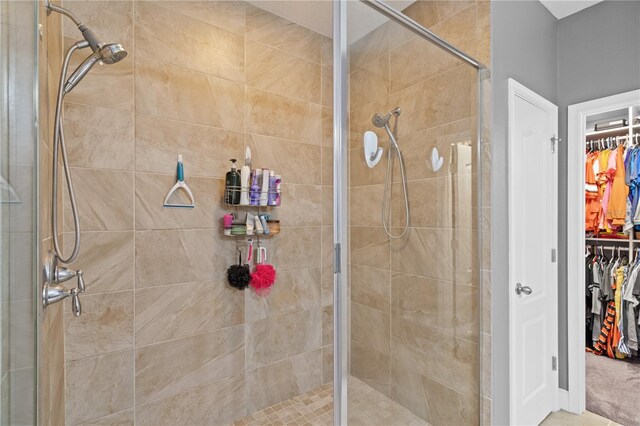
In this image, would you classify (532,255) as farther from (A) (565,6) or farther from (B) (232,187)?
(B) (232,187)

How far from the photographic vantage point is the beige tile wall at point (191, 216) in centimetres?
171

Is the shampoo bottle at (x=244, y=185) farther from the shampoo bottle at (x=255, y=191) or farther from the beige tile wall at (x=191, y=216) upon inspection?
the beige tile wall at (x=191, y=216)

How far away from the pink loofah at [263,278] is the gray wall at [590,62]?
2.05 meters

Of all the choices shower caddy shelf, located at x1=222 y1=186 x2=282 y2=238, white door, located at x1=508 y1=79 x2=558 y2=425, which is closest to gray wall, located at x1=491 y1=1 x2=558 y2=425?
white door, located at x1=508 y1=79 x2=558 y2=425

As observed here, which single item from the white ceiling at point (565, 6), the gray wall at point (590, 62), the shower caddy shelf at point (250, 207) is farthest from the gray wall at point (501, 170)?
the shower caddy shelf at point (250, 207)

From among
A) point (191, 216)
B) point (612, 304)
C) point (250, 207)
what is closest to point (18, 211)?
point (191, 216)

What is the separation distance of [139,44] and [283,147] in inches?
42.1

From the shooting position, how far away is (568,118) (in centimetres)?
228

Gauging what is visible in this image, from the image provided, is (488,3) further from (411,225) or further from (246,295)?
(246,295)

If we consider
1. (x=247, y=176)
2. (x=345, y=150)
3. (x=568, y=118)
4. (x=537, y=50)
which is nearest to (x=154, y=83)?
(x=247, y=176)

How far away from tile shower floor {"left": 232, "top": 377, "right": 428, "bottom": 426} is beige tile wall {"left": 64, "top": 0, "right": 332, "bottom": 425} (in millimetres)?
74

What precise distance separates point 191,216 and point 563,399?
9.29 feet

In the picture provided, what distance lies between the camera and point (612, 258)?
8.05 ft

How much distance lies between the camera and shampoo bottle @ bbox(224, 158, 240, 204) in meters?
2.06
